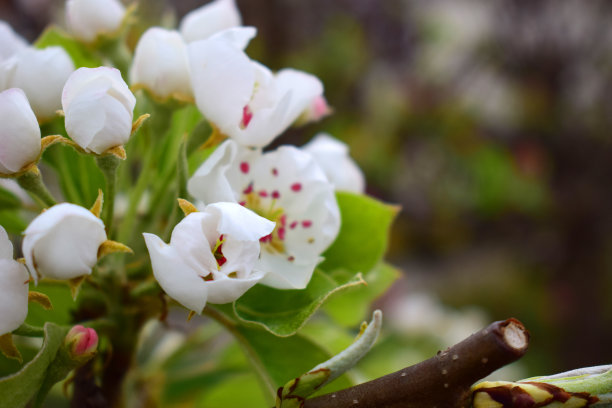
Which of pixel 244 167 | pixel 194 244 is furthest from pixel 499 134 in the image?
pixel 194 244

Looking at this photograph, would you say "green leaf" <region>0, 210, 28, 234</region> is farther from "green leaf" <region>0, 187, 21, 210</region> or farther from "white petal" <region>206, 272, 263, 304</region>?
"white petal" <region>206, 272, 263, 304</region>

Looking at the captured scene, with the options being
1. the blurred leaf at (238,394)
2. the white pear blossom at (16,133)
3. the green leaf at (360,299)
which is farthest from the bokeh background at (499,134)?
the white pear blossom at (16,133)

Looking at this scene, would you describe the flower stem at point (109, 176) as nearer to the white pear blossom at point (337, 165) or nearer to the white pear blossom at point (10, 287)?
the white pear blossom at point (10, 287)

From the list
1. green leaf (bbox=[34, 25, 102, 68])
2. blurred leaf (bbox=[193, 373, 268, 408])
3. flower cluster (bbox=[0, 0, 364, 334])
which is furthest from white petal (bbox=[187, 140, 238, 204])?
blurred leaf (bbox=[193, 373, 268, 408])

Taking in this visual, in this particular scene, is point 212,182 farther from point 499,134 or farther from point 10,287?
point 499,134

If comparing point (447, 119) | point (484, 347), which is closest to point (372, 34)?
point (447, 119)

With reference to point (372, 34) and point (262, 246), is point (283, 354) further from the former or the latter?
point (372, 34)
